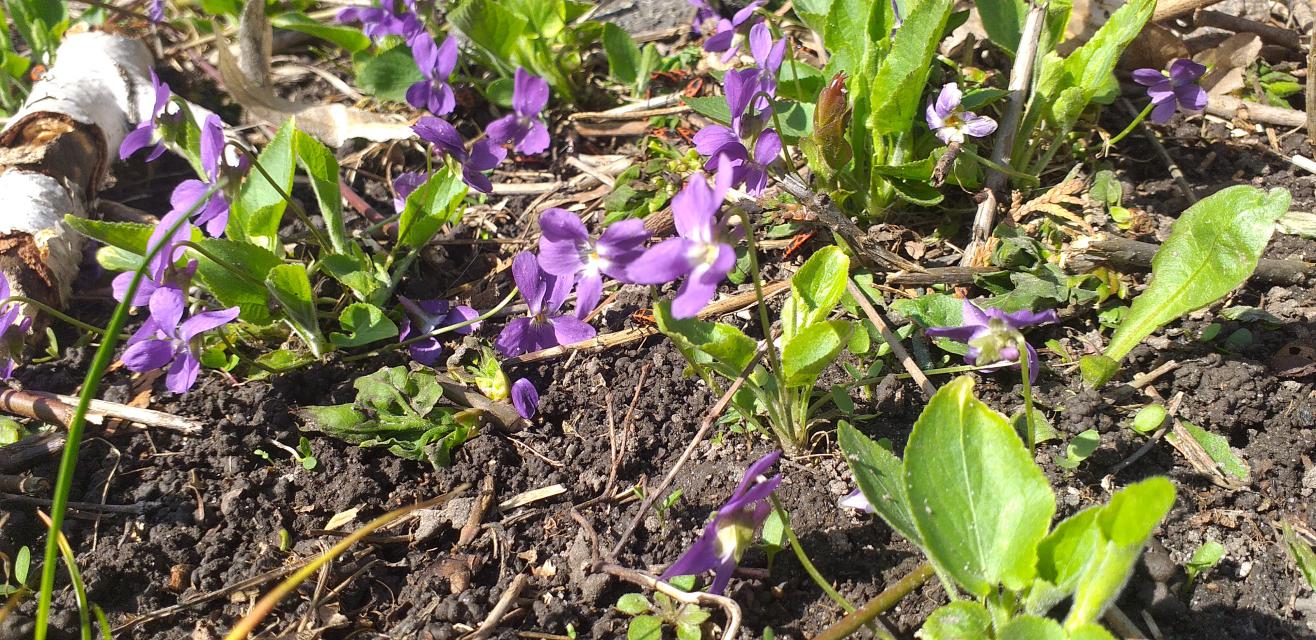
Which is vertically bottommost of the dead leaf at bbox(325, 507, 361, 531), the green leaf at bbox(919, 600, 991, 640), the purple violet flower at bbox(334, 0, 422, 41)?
the dead leaf at bbox(325, 507, 361, 531)

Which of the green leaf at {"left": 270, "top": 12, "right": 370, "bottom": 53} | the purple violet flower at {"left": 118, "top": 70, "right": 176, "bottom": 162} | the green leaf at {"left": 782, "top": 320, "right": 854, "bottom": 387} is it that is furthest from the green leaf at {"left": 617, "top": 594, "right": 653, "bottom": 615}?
the green leaf at {"left": 270, "top": 12, "right": 370, "bottom": 53}

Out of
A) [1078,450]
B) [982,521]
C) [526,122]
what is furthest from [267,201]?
[1078,450]

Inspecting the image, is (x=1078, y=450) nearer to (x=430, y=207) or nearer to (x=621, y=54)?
(x=430, y=207)

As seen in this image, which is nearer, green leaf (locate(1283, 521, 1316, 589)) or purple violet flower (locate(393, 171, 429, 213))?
green leaf (locate(1283, 521, 1316, 589))

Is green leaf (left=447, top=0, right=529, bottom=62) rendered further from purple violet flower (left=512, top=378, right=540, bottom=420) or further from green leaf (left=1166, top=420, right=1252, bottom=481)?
green leaf (left=1166, top=420, right=1252, bottom=481)

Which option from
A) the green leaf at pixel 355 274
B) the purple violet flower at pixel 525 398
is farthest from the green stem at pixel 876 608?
the green leaf at pixel 355 274

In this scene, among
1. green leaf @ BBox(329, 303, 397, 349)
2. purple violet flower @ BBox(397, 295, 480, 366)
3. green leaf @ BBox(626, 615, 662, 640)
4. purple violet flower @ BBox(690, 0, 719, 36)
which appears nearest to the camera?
green leaf @ BBox(626, 615, 662, 640)
